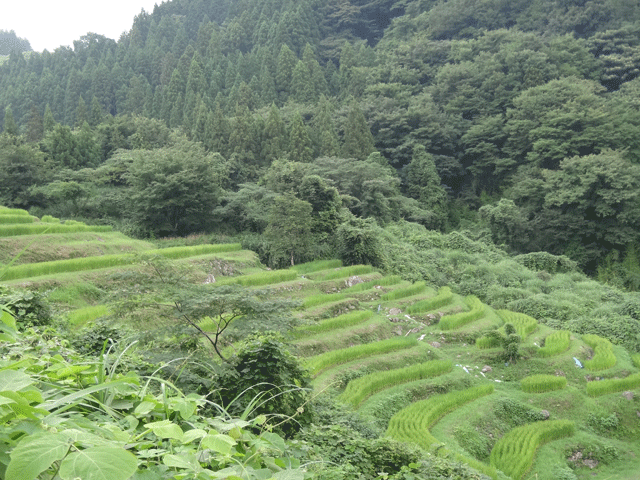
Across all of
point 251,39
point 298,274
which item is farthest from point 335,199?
point 251,39

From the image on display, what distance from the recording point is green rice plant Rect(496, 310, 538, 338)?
14002mm

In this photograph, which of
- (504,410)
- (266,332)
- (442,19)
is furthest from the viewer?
(442,19)

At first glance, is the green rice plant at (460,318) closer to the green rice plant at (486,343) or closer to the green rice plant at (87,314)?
the green rice plant at (486,343)

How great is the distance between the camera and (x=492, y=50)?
36.8m

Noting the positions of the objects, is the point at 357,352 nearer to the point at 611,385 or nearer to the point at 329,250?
the point at 611,385

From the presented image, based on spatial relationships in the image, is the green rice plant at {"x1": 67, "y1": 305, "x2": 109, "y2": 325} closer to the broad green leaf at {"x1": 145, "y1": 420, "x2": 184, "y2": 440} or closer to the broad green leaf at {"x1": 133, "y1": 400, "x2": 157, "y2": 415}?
the broad green leaf at {"x1": 133, "y1": 400, "x2": 157, "y2": 415}

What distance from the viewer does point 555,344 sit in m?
13.0

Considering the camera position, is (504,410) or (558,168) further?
(558,168)

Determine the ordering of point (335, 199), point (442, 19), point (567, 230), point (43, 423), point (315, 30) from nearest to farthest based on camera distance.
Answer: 1. point (43, 423)
2. point (335, 199)
3. point (567, 230)
4. point (442, 19)
5. point (315, 30)

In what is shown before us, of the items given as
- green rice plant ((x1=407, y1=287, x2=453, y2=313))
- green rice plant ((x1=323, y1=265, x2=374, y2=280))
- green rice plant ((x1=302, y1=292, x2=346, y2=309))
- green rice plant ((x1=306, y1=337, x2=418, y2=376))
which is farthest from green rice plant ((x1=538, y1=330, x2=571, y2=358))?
green rice plant ((x1=323, y1=265, x2=374, y2=280))

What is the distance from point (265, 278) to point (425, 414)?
276 inches

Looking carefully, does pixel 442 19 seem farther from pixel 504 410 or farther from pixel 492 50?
pixel 504 410

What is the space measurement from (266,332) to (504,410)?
7.20 m

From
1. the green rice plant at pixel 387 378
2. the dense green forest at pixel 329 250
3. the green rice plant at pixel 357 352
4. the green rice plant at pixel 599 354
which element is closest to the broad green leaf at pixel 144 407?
the dense green forest at pixel 329 250
